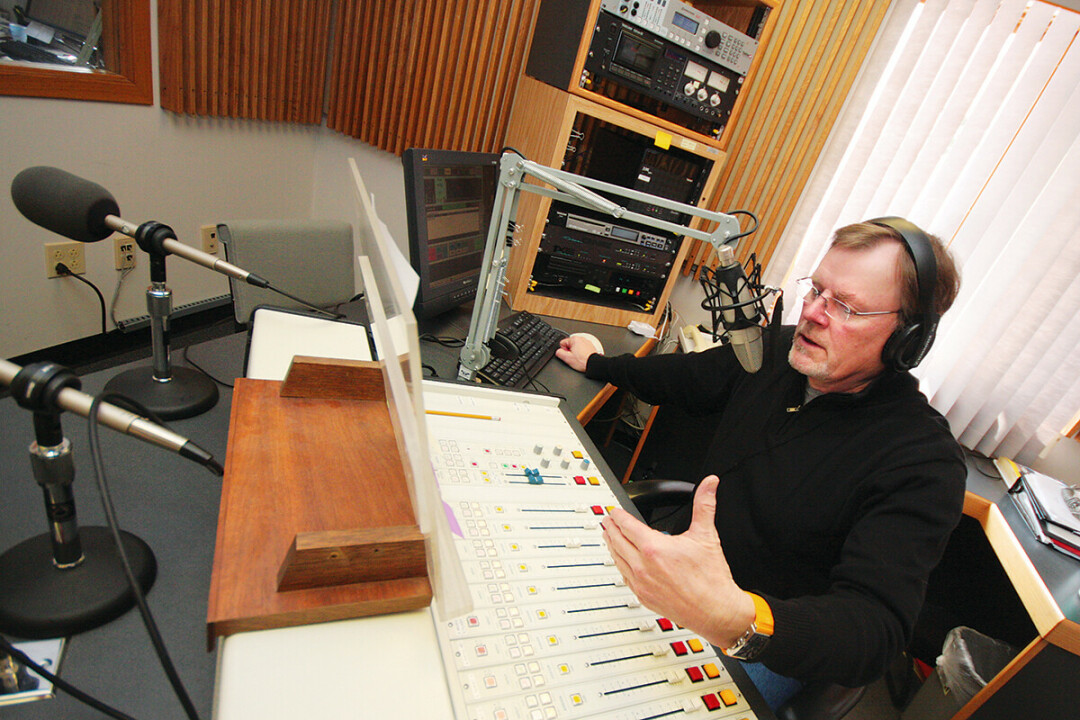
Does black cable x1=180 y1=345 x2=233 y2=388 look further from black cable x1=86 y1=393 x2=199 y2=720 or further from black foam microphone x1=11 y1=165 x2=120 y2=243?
black cable x1=86 y1=393 x2=199 y2=720

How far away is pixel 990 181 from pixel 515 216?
1.89m

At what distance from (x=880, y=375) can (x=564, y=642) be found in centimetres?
90

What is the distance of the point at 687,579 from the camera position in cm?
72

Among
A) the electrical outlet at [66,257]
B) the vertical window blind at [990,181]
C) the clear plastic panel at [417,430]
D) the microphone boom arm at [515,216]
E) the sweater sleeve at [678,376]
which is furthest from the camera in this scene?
the electrical outlet at [66,257]

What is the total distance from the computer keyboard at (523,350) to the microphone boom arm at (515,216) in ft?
0.26

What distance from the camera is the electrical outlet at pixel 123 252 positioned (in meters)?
2.16

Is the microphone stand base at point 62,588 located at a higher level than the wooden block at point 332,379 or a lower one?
lower

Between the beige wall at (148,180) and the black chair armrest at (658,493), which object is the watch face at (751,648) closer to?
the black chair armrest at (658,493)

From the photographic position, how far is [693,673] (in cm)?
72

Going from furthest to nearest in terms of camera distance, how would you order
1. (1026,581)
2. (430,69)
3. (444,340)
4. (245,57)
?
(430,69)
(245,57)
(444,340)
(1026,581)

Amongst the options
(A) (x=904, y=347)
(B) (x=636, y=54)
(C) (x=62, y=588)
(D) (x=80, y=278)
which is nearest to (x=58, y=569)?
(C) (x=62, y=588)

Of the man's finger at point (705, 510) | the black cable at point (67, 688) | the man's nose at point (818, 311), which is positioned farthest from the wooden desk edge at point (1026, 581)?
the black cable at point (67, 688)

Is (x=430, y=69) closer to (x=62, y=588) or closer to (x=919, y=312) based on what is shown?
(x=919, y=312)

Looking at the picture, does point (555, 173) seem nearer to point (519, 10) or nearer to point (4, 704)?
point (4, 704)
